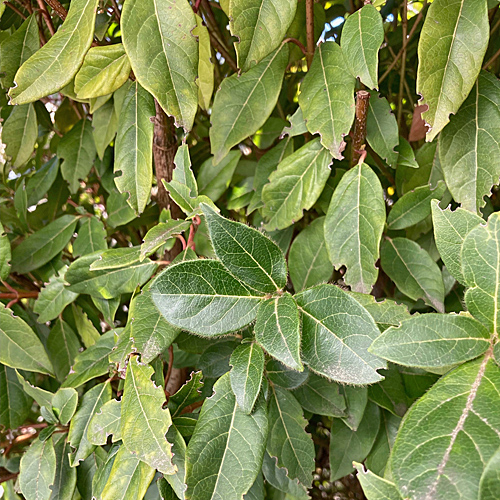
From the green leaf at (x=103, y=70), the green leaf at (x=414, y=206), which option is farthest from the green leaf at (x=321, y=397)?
the green leaf at (x=103, y=70)

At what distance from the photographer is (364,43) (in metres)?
0.55

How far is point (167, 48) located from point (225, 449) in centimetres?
41

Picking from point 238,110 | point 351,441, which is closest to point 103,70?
point 238,110

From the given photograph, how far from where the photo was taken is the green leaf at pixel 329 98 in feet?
1.96

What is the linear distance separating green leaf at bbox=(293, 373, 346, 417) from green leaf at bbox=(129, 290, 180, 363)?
0.21 metres

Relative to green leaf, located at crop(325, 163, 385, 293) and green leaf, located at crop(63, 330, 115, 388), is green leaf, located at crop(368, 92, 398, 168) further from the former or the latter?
green leaf, located at crop(63, 330, 115, 388)

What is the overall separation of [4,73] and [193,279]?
49cm

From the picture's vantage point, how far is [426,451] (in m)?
0.36

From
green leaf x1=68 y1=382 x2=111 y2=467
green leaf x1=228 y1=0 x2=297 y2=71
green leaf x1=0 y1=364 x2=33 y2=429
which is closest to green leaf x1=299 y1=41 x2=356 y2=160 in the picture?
green leaf x1=228 y1=0 x2=297 y2=71

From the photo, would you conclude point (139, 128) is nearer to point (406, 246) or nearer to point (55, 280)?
point (55, 280)

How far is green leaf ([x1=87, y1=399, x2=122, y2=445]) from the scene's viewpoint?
1.92 feet

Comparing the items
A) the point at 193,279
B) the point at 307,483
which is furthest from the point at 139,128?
the point at 307,483

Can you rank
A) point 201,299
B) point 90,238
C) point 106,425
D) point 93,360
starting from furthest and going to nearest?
point 90,238 < point 93,360 < point 106,425 < point 201,299

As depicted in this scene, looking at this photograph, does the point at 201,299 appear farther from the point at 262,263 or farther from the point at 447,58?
the point at 447,58
